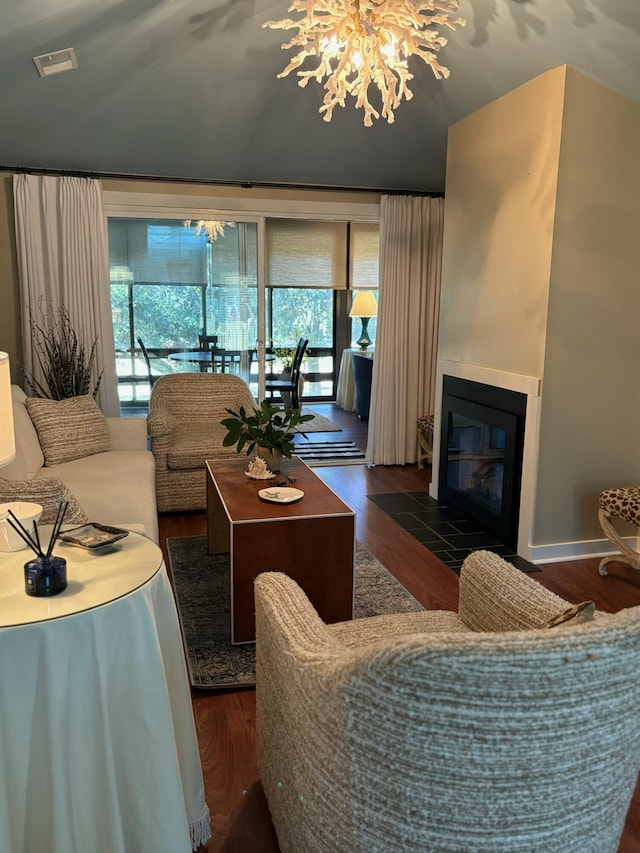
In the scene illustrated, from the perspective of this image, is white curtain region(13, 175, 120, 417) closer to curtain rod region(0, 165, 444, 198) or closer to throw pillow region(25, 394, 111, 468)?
curtain rod region(0, 165, 444, 198)

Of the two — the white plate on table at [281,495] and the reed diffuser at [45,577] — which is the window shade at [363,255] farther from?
the reed diffuser at [45,577]

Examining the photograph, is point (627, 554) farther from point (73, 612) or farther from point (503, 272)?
point (73, 612)

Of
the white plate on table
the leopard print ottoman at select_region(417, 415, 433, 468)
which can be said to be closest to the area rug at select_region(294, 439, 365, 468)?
the leopard print ottoman at select_region(417, 415, 433, 468)

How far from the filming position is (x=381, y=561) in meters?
3.80

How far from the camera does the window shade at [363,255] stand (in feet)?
24.8

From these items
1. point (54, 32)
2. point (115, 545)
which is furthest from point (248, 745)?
point (54, 32)

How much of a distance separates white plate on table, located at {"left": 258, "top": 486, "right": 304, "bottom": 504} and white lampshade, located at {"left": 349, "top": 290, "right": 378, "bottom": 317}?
219 inches

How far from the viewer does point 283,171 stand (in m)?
5.54

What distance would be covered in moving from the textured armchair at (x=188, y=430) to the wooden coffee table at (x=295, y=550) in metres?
1.46

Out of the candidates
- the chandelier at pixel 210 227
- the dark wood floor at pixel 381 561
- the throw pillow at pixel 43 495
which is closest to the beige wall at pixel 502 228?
the dark wood floor at pixel 381 561

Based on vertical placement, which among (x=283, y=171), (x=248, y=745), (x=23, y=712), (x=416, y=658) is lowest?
(x=248, y=745)

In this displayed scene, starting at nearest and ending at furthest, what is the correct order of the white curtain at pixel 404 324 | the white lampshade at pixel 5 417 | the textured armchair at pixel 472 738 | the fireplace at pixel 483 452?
the textured armchair at pixel 472 738
the white lampshade at pixel 5 417
the fireplace at pixel 483 452
the white curtain at pixel 404 324

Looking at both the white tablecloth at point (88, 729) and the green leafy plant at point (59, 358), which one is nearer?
the white tablecloth at point (88, 729)

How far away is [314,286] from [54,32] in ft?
13.4
